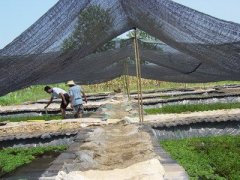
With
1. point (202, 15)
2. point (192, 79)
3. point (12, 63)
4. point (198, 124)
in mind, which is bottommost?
point (198, 124)

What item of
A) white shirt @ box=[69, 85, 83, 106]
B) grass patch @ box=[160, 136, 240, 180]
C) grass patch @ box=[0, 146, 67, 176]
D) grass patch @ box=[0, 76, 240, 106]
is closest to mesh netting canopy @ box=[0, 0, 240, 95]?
grass patch @ box=[160, 136, 240, 180]

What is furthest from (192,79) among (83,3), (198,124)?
(83,3)

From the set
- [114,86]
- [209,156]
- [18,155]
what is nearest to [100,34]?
[209,156]

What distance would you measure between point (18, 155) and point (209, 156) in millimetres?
4247

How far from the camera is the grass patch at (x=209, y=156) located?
7.30 m

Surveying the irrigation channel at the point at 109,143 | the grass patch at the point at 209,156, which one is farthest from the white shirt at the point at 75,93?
the grass patch at the point at 209,156

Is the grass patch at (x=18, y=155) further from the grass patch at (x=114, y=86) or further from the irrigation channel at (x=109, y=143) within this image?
the grass patch at (x=114, y=86)

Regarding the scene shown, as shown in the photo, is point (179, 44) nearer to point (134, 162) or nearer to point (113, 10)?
point (113, 10)

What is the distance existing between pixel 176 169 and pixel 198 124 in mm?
5453

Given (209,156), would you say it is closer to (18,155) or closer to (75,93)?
(18,155)

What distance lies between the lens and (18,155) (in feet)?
34.1

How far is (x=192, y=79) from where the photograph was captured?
14.2 m

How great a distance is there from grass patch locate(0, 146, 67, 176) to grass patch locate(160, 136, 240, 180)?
9.13ft

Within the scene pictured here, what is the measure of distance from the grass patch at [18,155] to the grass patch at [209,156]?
2.78 meters
